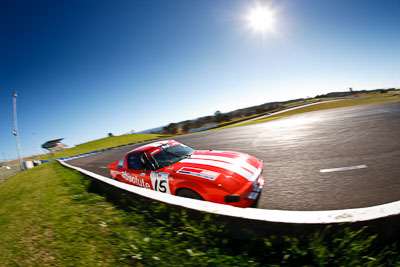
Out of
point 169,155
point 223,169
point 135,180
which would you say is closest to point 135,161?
point 135,180

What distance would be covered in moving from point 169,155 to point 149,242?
2317 millimetres

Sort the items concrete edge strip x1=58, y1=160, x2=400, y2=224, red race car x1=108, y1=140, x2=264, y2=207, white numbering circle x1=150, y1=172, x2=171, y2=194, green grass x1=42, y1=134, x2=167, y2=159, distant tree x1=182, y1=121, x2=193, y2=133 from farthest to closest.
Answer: distant tree x1=182, y1=121, x2=193, y2=133 < green grass x1=42, y1=134, x2=167, y2=159 < white numbering circle x1=150, y1=172, x2=171, y2=194 < red race car x1=108, y1=140, x2=264, y2=207 < concrete edge strip x1=58, y1=160, x2=400, y2=224

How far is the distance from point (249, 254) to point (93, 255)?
1.75 meters

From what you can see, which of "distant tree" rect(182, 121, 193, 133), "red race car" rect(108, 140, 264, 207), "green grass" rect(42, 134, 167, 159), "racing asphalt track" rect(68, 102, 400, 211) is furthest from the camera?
"distant tree" rect(182, 121, 193, 133)

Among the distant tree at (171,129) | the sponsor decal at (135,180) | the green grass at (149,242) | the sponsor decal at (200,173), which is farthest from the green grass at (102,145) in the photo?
the sponsor decal at (200,173)

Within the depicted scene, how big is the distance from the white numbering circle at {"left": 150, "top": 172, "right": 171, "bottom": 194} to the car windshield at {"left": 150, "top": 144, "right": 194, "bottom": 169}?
24 cm

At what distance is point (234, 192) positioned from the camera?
2.64m

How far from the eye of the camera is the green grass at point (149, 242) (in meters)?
1.44

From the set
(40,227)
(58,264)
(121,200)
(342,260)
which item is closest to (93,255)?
(58,264)

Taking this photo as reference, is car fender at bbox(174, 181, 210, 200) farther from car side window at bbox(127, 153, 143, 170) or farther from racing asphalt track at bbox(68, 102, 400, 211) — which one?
car side window at bbox(127, 153, 143, 170)

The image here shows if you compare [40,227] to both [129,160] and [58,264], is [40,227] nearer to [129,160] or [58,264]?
[58,264]

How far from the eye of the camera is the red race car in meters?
2.71

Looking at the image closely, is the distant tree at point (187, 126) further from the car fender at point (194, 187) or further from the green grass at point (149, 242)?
the green grass at point (149, 242)

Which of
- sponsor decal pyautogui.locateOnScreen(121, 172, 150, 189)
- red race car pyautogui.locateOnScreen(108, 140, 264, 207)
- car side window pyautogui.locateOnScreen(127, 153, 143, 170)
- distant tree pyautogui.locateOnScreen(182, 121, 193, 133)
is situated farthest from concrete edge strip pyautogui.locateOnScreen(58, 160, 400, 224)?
distant tree pyautogui.locateOnScreen(182, 121, 193, 133)
